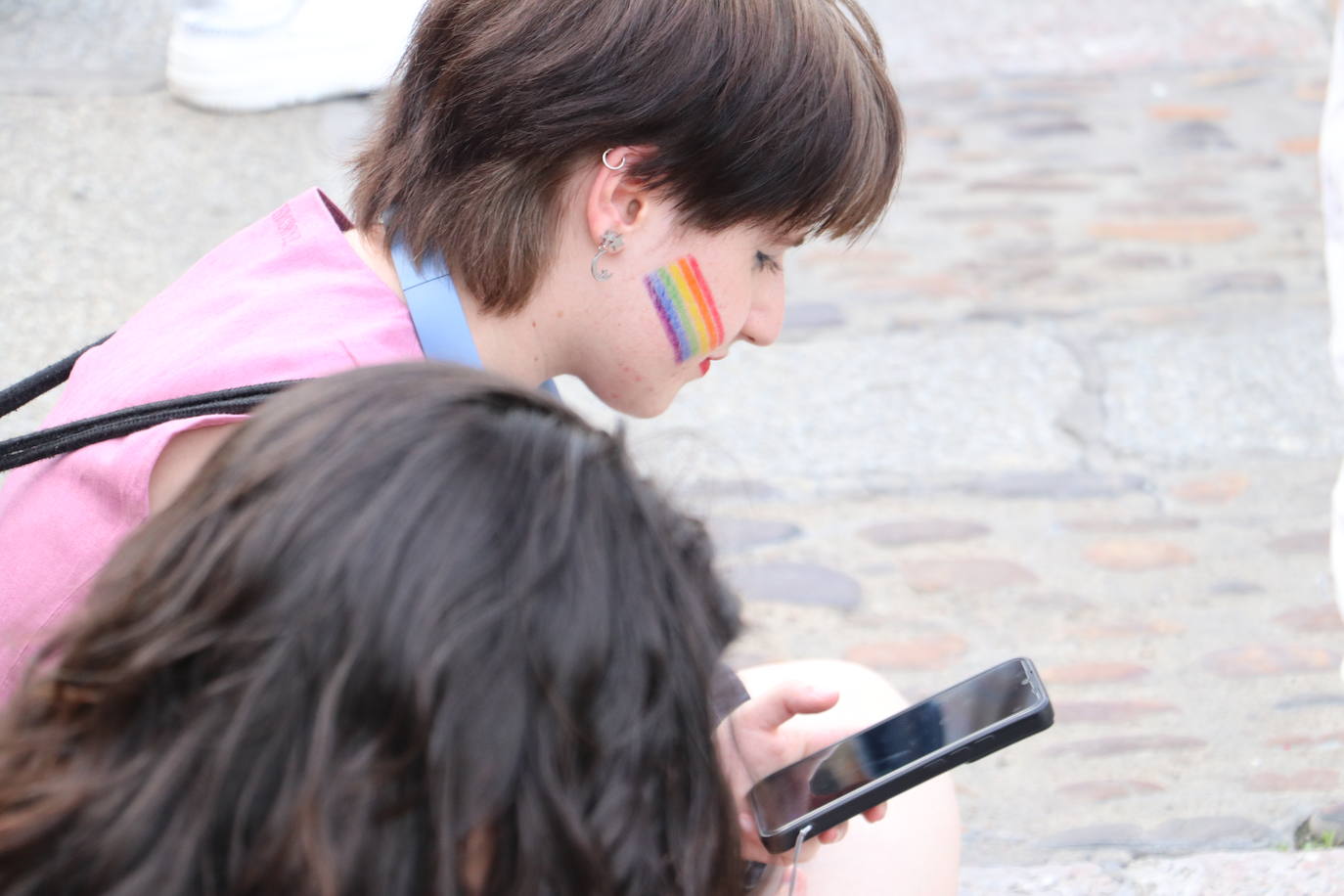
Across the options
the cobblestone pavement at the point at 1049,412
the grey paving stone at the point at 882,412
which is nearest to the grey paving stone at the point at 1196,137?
the cobblestone pavement at the point at 1049,412

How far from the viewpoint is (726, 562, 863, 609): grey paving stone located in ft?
8.71

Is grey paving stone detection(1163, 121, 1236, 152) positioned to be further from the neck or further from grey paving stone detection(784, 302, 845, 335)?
the neck

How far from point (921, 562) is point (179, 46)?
2.49 metres

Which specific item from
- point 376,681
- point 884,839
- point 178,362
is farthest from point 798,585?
point 376,681

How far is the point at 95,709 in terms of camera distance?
925 millimetres

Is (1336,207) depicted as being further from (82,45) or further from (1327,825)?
(82,45)

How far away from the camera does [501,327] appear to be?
1749 mm

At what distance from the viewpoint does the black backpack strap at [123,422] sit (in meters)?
1.36

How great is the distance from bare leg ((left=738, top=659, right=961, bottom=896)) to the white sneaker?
269cm

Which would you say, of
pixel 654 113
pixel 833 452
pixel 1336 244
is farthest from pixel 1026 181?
pixel 654 113

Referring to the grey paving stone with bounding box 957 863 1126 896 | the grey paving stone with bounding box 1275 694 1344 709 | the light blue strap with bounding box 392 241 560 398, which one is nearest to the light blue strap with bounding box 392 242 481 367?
the light blue strap with bounding box 392 241 560 398

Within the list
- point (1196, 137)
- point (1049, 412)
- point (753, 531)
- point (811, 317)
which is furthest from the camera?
point (1196, 137)

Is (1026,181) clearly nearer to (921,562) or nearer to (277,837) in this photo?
(921,562)

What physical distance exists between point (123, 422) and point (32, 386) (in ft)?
0.95
